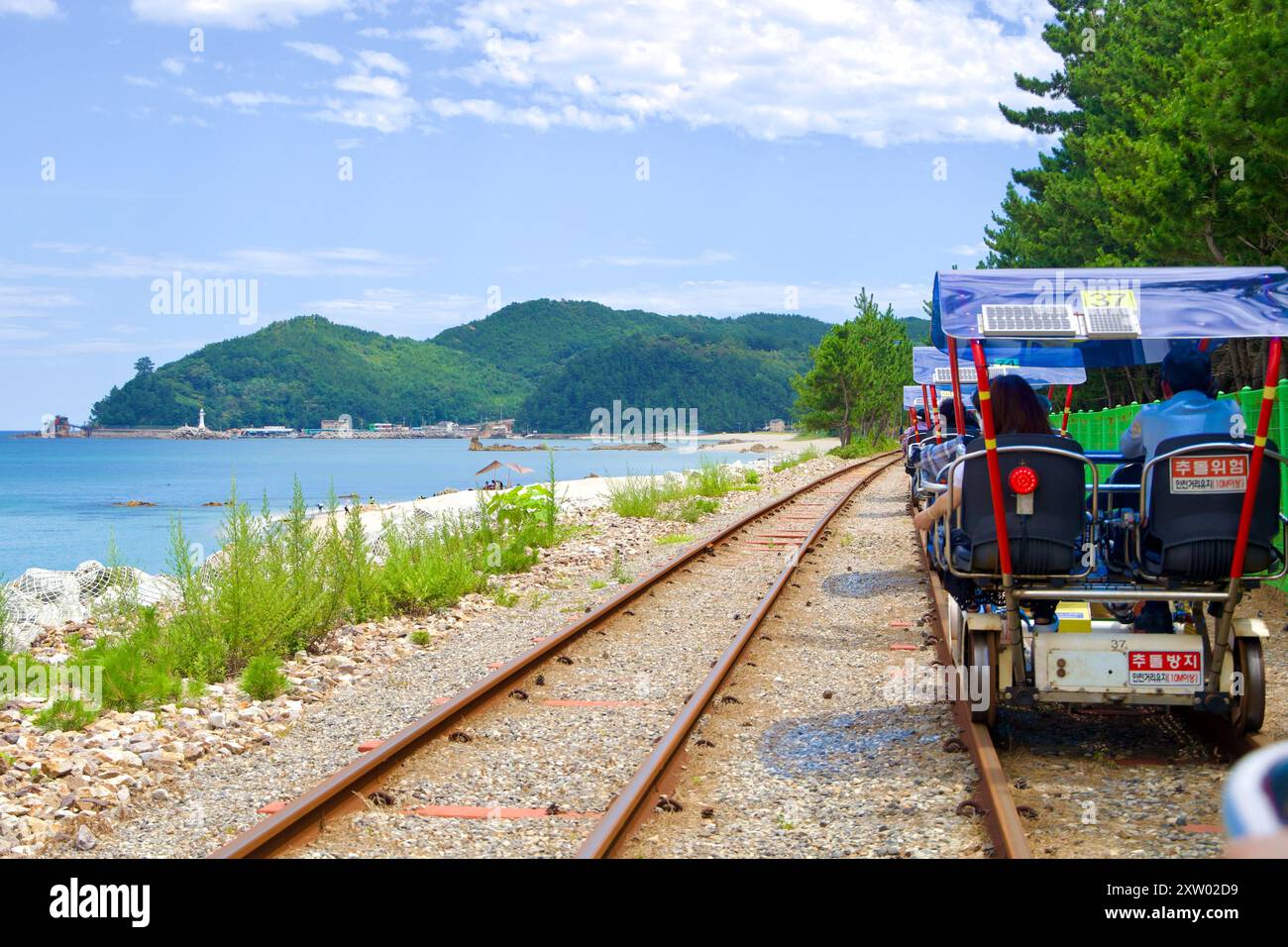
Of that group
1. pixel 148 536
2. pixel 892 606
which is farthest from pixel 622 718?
pixel 148 536

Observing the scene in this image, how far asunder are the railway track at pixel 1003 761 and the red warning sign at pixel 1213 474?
1334 millimetres

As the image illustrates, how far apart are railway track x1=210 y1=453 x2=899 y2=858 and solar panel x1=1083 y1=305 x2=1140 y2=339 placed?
3.03 meters

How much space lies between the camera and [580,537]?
62.8ft

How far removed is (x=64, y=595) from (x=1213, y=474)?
17.0 meters

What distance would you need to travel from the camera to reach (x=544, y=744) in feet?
23.1

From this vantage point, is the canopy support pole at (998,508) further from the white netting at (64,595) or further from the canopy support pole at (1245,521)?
the white netting at (64,595)

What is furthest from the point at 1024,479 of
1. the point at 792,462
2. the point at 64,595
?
the point at 792,462

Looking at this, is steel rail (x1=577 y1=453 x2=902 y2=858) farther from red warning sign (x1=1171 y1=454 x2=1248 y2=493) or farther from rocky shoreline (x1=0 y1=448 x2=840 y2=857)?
red warning sign (x1=1171 y1=454 x2=1248 y2=493)

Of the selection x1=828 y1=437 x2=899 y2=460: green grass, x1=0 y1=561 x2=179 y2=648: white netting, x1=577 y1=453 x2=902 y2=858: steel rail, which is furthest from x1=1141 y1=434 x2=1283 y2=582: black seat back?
x1=828 y1=437 x2=899 y2=460: green grass

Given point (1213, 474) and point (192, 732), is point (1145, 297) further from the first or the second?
point (192, 732)

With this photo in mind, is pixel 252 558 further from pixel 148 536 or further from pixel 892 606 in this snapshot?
pixel 148 536

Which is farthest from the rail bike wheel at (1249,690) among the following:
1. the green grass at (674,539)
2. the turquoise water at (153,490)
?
the green grass at (674,539)

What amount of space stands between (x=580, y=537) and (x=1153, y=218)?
44.3 feet

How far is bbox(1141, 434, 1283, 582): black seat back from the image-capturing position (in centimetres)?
605
